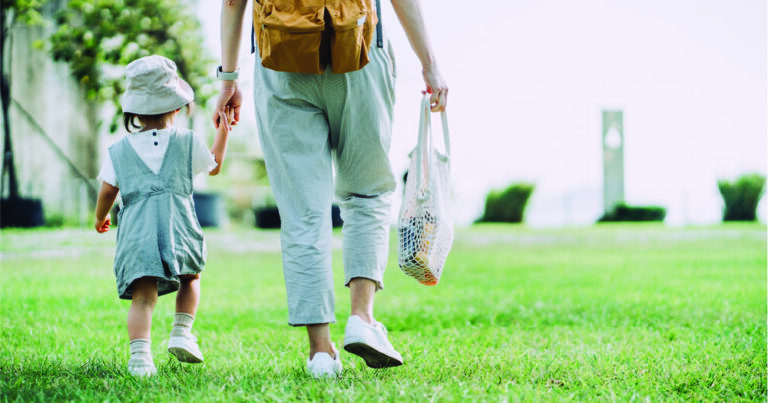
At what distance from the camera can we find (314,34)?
241cm

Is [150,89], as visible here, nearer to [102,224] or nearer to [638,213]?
[102,224]

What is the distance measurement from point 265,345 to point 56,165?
14.8 metres

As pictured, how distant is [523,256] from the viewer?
10.1m

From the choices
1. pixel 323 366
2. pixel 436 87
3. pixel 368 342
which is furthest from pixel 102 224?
pixel 436 87

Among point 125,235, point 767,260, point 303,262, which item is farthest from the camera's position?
point 767,260

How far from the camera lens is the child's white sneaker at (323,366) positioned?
2516mm

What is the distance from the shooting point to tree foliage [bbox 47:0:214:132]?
1449 cm

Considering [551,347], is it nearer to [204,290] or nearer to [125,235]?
[125,235]

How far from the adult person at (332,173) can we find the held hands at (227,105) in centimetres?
31

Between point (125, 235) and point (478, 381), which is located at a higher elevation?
point (125, 235)

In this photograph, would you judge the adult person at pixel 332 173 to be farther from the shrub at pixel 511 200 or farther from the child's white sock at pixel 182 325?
the shrub at pixel 511 200

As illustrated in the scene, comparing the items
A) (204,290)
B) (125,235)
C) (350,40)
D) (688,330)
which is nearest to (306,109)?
(350,40)

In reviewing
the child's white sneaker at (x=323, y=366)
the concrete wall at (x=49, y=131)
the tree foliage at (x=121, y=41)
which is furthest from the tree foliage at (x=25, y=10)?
the child's white sneaker at (x=323, y=366)

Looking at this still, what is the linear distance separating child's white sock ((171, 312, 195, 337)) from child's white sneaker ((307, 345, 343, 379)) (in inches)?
23.6
